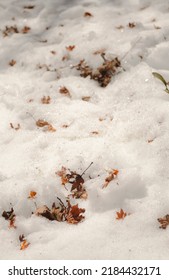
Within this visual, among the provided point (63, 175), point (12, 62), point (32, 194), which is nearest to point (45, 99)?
point (12, 62)

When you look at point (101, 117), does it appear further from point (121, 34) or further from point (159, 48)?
point (121, 34)

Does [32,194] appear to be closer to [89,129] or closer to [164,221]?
[89,129]

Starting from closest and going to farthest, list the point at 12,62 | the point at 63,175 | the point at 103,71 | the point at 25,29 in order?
the point at 63,175, the point at 103,71, the point at 12,62, the point at 25,29

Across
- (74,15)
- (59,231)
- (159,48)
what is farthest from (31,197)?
(74,15)

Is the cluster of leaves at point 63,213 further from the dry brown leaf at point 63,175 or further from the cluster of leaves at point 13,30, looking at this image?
the cluster of leaves at point 13,30

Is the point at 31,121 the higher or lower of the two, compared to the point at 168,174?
higher

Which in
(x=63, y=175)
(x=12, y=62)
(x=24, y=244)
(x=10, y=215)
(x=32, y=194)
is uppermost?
(x=12, y=62)

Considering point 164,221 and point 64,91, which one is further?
point 64,91

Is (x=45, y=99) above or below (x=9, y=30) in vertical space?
below
